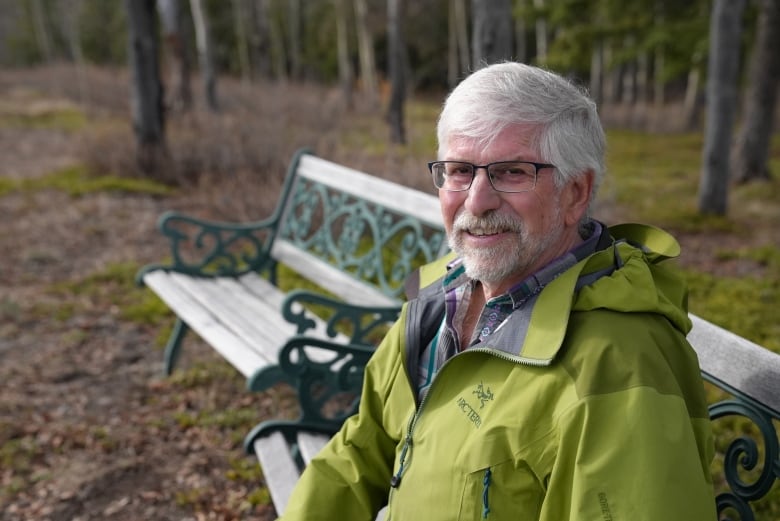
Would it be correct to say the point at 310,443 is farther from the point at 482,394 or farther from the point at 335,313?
the point at 482,394

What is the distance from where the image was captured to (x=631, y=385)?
1.33 metres

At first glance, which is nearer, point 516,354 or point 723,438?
point 516,354

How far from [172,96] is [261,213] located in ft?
24.1

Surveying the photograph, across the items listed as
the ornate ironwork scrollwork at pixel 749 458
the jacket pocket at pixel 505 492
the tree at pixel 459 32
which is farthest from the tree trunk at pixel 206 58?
the jacket pocket at pixel 505 492

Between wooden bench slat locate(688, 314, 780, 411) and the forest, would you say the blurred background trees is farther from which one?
wooden bench slat locate(688, 314, 780, 411)

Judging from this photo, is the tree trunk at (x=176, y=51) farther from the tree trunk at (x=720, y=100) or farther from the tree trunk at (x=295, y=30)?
the tree trunk at (x=295, y=30)

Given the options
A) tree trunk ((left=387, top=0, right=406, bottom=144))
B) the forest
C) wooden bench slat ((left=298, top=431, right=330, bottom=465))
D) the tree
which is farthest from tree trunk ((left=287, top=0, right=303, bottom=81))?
wooden bench slat ((left=298, top=431, right=330, bottom=465))

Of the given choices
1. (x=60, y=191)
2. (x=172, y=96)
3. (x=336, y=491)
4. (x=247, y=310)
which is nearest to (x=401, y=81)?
A: (x=172, y=96)

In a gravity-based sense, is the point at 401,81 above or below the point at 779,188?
above

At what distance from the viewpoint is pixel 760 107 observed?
9562mm

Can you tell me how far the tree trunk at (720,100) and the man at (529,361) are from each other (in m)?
6.41

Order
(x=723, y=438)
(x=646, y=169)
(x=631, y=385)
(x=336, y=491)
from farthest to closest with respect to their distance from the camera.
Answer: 1. (x=646, y=169)
2. (x=723, y=438)
3. (x=336, y=491)
4. (x=631, y=385)

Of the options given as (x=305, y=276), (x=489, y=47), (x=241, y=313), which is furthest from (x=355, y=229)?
(x=489, y=47)

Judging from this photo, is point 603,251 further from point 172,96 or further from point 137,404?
point 172,96
